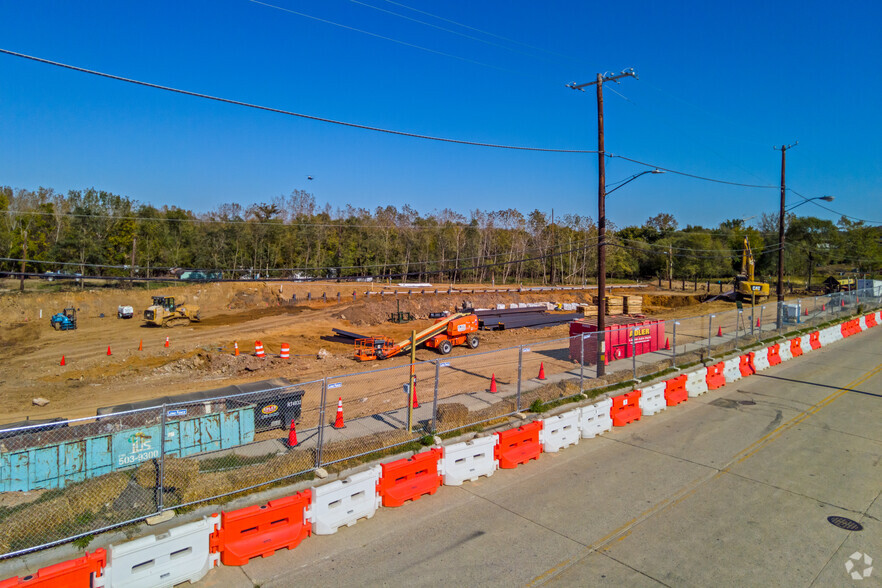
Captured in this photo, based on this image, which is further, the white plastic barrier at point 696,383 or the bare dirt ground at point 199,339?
the bare dirt ground at point 199,339

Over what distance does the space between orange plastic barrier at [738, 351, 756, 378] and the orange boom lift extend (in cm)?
1407

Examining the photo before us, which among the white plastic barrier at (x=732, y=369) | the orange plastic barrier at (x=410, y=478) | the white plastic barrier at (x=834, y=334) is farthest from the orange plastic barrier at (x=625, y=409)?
the white plastic barrier at (x=834, y=334)

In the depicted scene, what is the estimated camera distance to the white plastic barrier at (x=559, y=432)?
1055 centimetres

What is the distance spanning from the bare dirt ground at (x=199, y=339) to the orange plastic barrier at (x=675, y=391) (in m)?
6.41

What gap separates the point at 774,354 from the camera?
20906mm

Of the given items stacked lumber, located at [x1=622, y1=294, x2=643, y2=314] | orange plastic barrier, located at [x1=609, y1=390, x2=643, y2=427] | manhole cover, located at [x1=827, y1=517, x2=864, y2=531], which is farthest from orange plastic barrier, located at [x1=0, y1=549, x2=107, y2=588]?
A: stacked lumber, located at [x1=622, y1=294, x2=643, y2=314]

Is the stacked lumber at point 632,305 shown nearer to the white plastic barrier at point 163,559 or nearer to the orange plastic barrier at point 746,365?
Answer: the orange plastic barrier at point 746,365

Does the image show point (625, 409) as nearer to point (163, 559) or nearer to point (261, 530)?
point (261, 530)

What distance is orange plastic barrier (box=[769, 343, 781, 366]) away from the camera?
2067cm

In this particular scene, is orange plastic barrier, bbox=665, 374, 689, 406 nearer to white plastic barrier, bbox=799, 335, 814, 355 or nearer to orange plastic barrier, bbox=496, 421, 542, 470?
orange plastic barrier, bbox=496, 421, 542, 470

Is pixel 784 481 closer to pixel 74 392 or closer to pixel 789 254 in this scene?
pixel 74 392

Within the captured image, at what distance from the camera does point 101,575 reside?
5621 mm

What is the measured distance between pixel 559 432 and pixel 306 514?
5.95 metres

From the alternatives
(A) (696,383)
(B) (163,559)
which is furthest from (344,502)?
(A) (696,383)
